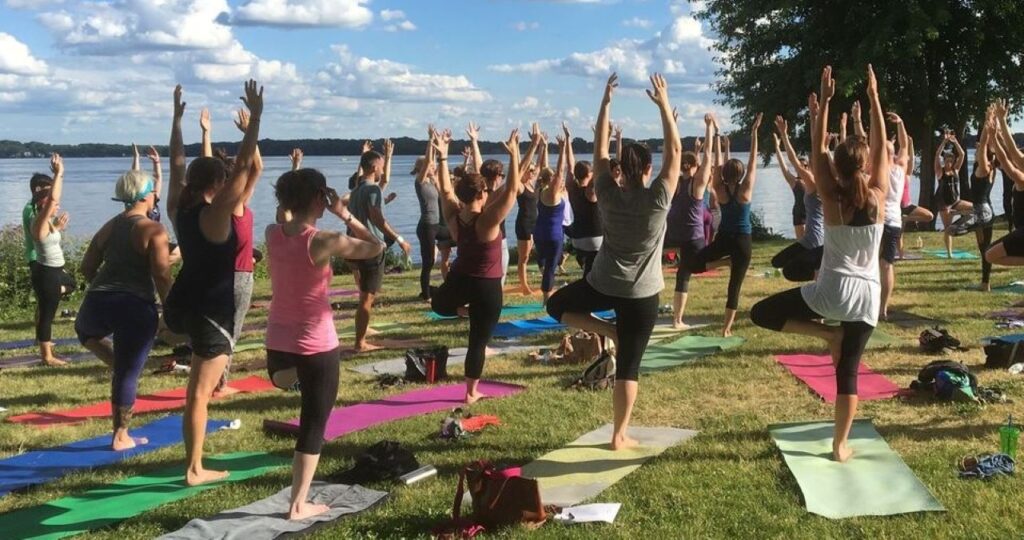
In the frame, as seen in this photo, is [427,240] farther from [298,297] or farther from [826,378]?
[298,297]

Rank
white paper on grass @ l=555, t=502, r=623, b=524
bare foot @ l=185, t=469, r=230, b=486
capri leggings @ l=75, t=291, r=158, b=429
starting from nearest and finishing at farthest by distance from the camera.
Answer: white paper on grass @ l=555, t=502, r=623, b=524 → bare foot @ l=185, t=469, r=230, b=486 → capri leggings @ l=75, t=291, r=158, b=429

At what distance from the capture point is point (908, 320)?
32.2ft

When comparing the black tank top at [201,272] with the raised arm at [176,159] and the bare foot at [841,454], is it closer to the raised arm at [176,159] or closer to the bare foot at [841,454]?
the raised arm at [176,159]

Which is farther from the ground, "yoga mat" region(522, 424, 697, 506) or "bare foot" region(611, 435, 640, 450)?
"bare foot" region(611, 435, 640, 450)

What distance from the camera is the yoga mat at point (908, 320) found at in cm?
952

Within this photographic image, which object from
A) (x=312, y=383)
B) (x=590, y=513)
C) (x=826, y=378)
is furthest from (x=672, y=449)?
(x=312, y=383)

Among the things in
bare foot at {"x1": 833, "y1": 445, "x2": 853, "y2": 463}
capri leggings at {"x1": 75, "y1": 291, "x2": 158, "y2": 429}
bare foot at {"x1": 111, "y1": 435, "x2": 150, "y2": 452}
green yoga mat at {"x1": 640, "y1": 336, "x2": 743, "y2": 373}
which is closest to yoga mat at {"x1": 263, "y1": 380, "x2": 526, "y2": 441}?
bare foot at {"x1": 111, "y1": 435, "x2": 150, "y2": 452}

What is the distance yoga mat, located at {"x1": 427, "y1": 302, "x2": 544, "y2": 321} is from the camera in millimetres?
11383

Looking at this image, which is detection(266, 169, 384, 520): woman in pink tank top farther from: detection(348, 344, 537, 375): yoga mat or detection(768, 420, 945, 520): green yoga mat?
detection(348, 344, 537, 375): yoga mat

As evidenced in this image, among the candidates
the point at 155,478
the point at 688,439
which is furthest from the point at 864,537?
the point at 155,478

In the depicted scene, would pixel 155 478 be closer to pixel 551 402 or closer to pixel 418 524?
pixel 418 524

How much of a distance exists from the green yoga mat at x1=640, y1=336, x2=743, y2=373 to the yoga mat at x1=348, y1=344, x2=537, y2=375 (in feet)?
4.37

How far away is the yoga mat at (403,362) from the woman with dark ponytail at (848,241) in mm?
3938

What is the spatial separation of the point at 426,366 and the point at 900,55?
19.3 meters
